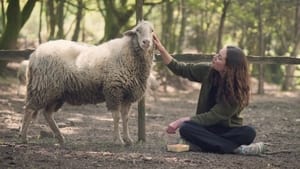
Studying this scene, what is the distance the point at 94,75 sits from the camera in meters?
8.94

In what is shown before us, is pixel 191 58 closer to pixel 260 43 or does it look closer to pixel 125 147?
pixel 125 147

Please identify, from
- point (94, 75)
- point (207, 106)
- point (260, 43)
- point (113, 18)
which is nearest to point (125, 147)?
point (94, 75)

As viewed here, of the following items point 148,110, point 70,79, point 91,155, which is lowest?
point 148,110

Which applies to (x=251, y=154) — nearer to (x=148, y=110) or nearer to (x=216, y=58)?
(x=216, y=58)

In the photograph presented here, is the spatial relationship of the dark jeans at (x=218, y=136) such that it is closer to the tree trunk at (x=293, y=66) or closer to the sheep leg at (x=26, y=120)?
the sheep leg at (x=26, y=120)

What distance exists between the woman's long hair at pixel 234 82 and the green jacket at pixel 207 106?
102 millimetres

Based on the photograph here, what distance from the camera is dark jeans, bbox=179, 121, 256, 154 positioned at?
7.77 meters

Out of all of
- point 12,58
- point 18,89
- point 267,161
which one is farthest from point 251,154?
point 18,89

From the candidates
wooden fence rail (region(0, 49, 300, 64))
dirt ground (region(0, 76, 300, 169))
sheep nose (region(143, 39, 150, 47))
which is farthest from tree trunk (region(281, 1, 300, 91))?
sheep nose (region(143, 39, 150, 47))

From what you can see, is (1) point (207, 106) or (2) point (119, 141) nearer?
(1) point (207, 106)

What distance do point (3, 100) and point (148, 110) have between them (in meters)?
4.25

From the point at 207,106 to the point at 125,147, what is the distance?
1.53 meters

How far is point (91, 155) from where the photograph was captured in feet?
23.3

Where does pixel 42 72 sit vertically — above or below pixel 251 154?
above
